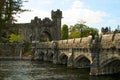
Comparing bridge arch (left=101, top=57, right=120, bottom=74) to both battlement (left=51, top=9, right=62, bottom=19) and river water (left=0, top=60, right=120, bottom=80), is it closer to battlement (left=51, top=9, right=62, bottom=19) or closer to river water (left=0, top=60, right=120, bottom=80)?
river water (left=0, top=60, right=120, bottom=80)

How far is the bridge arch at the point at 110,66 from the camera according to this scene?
39.5 meters

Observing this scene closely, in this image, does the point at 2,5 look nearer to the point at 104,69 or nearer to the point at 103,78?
the point at 103,78

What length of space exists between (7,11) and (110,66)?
25.6m

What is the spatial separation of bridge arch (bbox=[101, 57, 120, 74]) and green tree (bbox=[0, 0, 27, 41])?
70.4 feet

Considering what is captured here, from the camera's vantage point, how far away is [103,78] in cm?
3756

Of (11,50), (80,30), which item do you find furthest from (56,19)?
(11,50)

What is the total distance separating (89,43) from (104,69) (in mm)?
5257

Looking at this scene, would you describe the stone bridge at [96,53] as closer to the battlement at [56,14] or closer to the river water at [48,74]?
the river water at [48,74]

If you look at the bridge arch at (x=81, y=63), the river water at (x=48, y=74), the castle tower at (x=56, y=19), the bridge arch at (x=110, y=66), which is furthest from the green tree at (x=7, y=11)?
the castle tower at (x=56, y=19)

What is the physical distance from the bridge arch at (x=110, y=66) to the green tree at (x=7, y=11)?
70.4 feet

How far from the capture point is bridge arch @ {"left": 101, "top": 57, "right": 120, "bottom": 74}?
3953cm

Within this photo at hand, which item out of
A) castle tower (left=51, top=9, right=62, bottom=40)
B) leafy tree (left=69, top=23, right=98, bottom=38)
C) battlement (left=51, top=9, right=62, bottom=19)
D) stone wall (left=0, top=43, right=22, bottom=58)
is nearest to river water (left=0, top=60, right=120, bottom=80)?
stone wall (left=0, top=43, right=22, bottom=58)

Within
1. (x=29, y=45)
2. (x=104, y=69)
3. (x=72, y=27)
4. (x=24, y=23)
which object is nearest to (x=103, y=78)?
(x=104, y=69)

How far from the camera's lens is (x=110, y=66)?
137 ft
